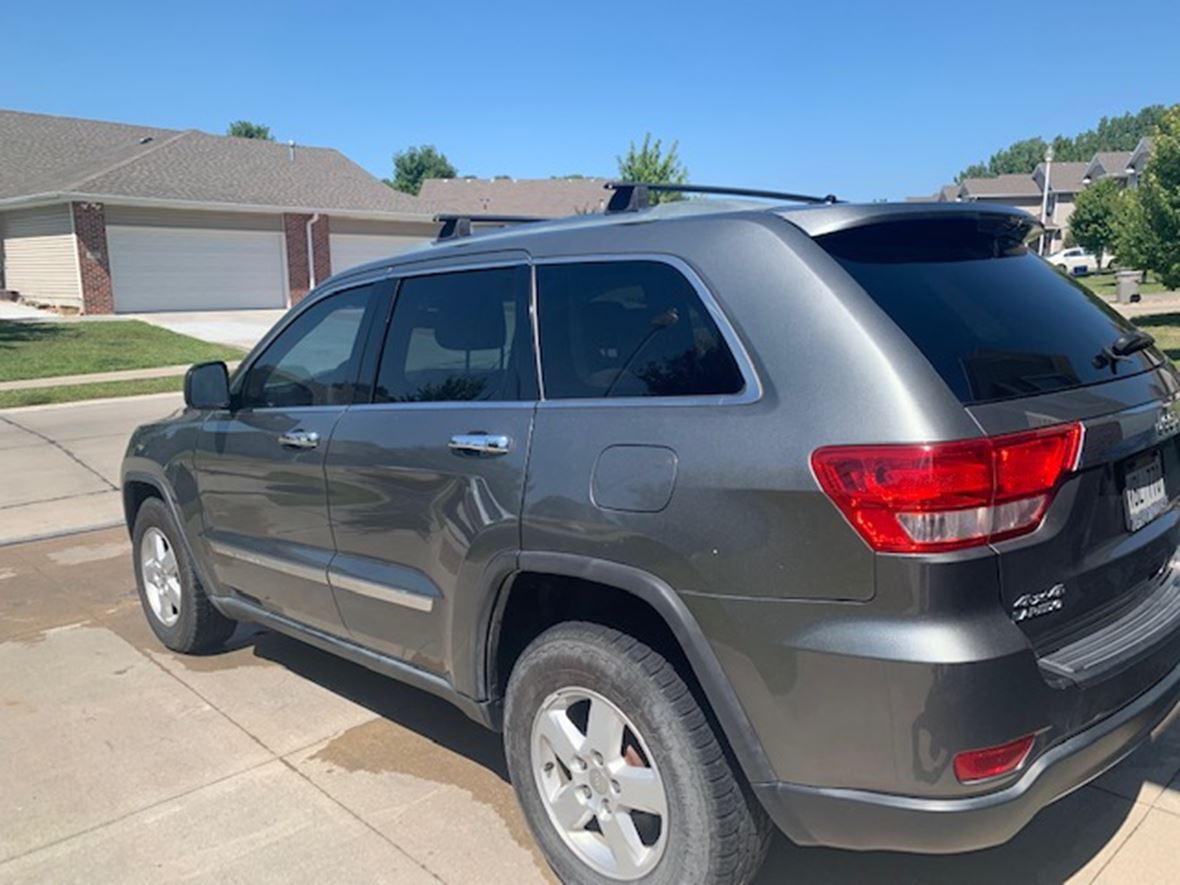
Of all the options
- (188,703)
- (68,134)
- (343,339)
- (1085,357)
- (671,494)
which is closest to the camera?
(671,494)

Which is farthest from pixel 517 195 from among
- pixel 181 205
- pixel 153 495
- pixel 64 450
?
pixel 153 495

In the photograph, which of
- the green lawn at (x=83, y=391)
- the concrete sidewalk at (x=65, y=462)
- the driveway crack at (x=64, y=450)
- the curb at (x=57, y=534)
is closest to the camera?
the curb at (x=57, y=534)

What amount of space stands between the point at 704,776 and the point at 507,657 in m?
0.86

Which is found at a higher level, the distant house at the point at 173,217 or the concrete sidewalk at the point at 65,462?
the distant house at the point at 173,217

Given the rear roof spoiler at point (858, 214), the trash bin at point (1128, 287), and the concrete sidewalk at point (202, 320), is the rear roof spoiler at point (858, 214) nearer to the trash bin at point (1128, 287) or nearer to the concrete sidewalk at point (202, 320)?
the concrete sidewalk at point (202, 320)

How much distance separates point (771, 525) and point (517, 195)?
4578 cm

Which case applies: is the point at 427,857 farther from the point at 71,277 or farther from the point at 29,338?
the point at 71,277

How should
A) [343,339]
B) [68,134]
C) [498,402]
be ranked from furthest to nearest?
[68,134] < [343,339] < [498,402]

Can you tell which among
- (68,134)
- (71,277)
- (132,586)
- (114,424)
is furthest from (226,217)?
(132,586)

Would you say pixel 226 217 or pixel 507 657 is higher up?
pixel 226 217

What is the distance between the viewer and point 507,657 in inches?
119

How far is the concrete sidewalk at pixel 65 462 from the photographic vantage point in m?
7.47

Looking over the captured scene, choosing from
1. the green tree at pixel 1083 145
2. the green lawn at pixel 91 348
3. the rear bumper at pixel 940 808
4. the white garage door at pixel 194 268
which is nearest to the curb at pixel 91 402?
the green lawn at pixel 91 348

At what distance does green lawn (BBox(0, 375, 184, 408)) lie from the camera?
41.9 feet
